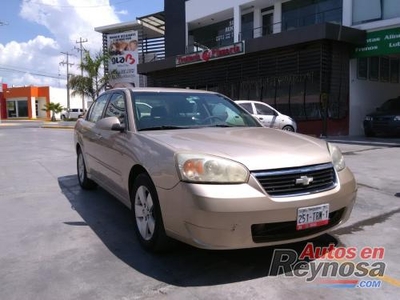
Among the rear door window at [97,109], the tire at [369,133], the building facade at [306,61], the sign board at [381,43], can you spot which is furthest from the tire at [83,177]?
the sign board at [381,43]

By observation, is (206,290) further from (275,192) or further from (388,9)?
(388,9)

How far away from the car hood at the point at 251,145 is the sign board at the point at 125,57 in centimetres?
3395

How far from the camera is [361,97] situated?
755 inches

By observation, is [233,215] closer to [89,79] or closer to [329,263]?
[329,263]

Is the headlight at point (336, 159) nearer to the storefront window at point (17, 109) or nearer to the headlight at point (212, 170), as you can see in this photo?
the headlight at point (212, 170)

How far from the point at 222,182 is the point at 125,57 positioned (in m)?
36.1

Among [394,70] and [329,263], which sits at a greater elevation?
[394,70]

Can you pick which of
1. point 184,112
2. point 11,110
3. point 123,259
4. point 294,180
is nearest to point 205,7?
point 184,112

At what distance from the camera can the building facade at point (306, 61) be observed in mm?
17844

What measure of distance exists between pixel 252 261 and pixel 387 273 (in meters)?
1.12

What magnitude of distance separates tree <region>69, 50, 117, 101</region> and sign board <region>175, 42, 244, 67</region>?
1159cm

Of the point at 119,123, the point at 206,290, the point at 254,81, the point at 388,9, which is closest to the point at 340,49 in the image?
the point at 388,9

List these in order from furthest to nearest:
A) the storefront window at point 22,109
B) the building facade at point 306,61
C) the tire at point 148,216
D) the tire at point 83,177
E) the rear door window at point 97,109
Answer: the storefront window at point 22,109 → the building facade at point 306,61 → the tire at point 83,177 → the rear door window at point 97,109 → the tire at point 148,216

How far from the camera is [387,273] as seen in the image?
11.5 ft
